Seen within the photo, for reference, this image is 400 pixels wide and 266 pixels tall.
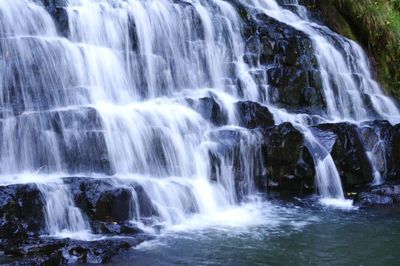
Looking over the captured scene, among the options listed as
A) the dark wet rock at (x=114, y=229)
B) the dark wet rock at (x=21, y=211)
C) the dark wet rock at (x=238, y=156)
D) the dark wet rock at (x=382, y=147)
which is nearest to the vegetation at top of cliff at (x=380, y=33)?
the dark wet rock at (x=382, y=147)

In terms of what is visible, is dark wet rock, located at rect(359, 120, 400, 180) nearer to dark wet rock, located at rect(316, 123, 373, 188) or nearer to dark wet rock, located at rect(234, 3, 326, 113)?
dark wet rock, located at rect(316, 123, 373, 188)

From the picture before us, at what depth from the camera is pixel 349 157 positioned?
12.4 metres

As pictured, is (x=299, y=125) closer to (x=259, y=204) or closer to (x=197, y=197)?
(x=259, y=204)

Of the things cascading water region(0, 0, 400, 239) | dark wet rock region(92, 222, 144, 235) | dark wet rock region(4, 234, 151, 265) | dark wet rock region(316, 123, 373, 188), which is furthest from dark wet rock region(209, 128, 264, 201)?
dark wet rock region(4, 234, 151, 265)

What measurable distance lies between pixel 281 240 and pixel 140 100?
5.08m

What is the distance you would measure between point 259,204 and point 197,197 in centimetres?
144

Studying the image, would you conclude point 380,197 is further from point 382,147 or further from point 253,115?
point 253,115

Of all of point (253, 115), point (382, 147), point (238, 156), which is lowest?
point (382, 147)

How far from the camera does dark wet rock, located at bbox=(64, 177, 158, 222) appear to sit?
8906 millimetres

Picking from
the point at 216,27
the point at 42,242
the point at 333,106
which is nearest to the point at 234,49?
the point at 216,27

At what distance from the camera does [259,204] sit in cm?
1116

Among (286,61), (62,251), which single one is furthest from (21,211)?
(286,61)

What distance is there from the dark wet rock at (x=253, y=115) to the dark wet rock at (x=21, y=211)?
5161 mm

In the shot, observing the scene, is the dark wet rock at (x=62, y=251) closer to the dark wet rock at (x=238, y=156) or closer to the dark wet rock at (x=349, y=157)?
the dark wet rock at (x=238, y=156)
